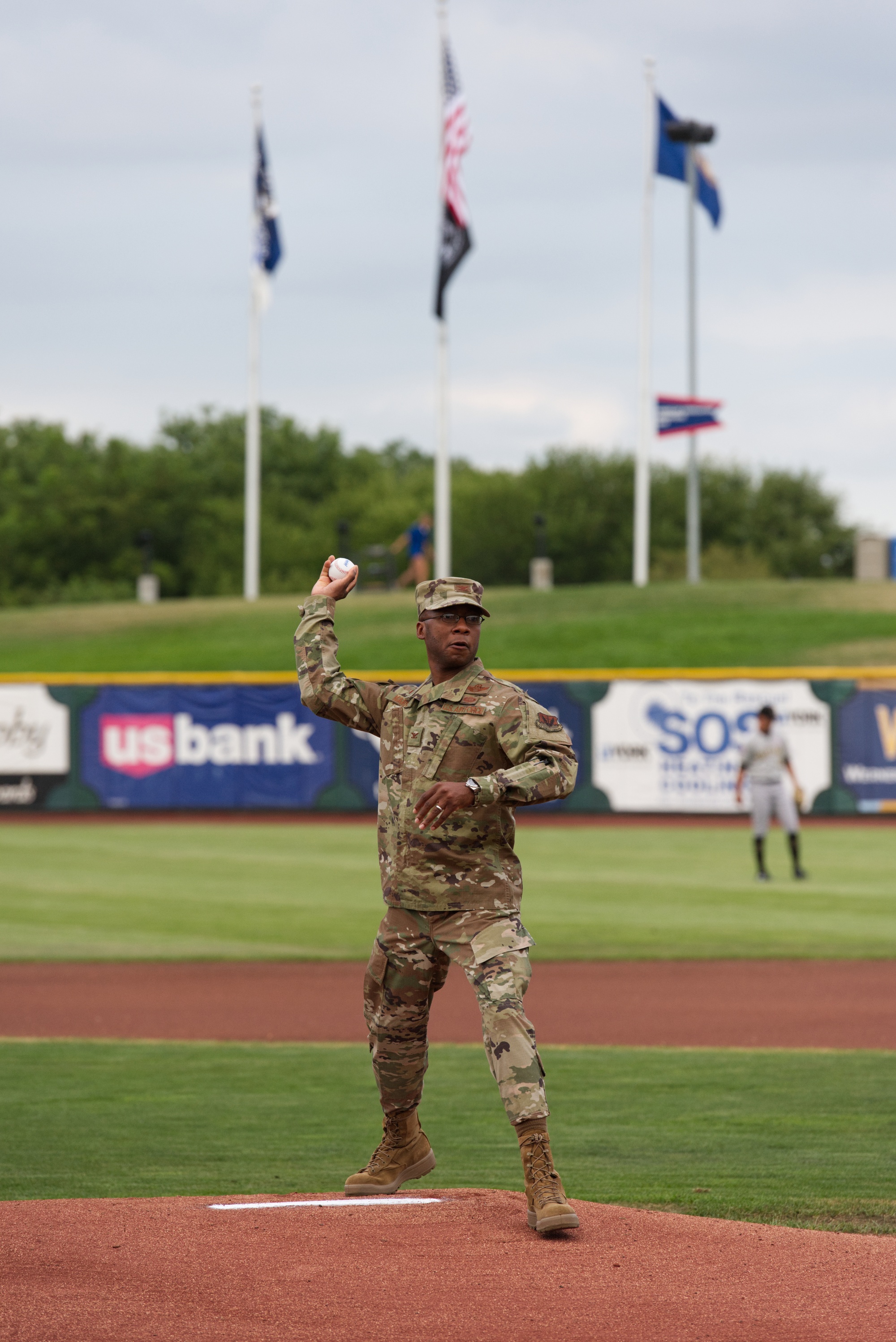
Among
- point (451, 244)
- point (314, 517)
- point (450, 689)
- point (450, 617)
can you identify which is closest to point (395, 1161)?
point (450, 689)

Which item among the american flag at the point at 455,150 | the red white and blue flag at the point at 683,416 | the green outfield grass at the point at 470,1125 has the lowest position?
the green outfield grass at the point at 470,1125

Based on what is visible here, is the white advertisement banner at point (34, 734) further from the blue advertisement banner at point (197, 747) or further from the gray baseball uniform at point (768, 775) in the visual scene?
the gray baseball uniform at point (768, 775)

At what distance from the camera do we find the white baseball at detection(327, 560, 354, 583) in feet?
20.3

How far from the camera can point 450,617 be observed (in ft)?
18.6

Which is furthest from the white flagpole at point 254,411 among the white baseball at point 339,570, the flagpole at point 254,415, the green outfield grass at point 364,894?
the white baseball at point 339,570

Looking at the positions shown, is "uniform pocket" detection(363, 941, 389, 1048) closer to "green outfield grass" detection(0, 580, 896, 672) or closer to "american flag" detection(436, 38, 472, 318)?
"american flag" detection(436, 38, 472, 318)

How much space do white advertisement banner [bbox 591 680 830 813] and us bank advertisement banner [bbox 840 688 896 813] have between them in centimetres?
35

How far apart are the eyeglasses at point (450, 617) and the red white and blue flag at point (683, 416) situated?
36.8 metres

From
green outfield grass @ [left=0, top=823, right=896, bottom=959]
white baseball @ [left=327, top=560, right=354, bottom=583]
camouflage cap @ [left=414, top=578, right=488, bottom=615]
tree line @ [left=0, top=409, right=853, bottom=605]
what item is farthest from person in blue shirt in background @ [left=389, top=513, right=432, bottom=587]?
tree line @ [left=0, top=409, right=853, bottom=605]

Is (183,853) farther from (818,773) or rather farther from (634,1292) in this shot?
(634,1292)

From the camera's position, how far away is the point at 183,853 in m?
24.6

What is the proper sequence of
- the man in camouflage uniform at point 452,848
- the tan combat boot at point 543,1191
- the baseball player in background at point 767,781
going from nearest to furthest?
1. the tan combat boot at point 543,1191
2. the man in camouflage uniform at point 452,848
3. the baseball player in background at point 767,781

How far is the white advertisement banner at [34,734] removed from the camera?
31.4m

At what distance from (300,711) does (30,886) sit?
11135 mm
